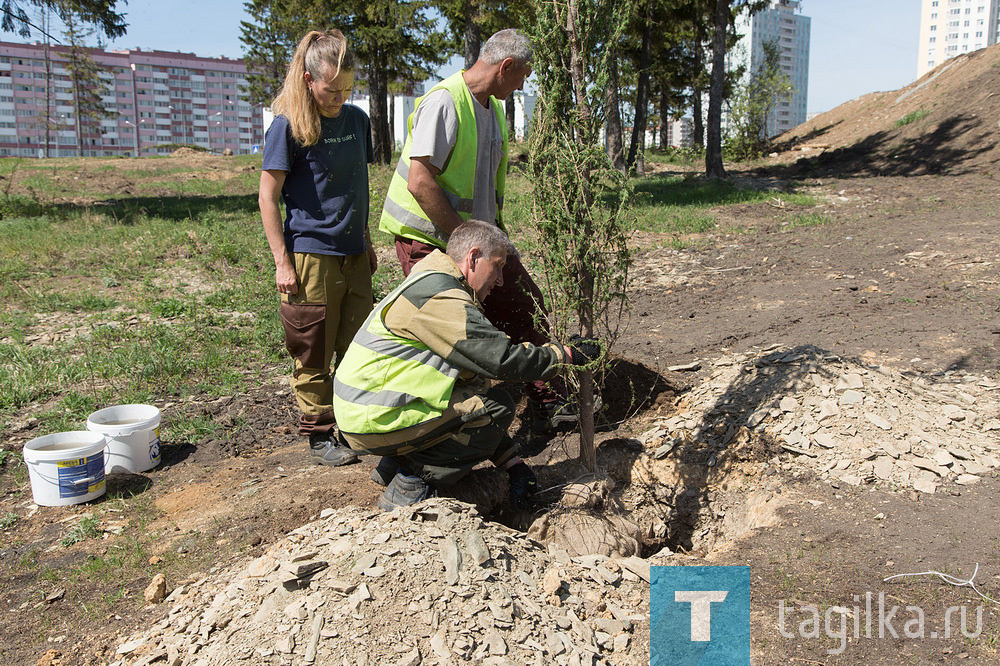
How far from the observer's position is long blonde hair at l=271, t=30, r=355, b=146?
132 inches

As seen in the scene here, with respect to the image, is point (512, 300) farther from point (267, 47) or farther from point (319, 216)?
point (267, 47)

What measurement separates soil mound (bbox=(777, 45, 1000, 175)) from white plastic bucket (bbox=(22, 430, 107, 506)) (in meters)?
16.5

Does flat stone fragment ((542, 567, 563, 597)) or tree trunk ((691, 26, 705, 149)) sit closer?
flat stone fragment ((542, 567, 563, 597))

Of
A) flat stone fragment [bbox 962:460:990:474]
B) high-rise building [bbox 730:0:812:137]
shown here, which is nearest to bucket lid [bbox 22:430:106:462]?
flat stone fragment [bbox 962:460:990:474]

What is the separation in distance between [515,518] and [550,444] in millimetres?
761

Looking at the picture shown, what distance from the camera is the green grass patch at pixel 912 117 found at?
19.4 metres

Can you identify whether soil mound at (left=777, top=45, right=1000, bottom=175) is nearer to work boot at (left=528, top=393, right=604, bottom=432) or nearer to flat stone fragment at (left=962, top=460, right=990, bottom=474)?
flat stone fragment at (left=962, top=460, right=990, bottom=474)

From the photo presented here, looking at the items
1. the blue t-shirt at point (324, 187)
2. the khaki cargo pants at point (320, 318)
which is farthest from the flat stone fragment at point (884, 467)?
the blue t-shirt at point (324, 187)

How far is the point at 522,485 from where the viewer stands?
11.3 feet

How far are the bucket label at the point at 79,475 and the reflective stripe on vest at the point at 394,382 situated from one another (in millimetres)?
1538

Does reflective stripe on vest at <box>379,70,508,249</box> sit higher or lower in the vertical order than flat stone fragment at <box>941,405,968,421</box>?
higher

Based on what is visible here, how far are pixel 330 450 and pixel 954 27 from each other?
145 meters

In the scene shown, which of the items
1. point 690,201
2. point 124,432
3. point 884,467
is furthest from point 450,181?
point 690,201

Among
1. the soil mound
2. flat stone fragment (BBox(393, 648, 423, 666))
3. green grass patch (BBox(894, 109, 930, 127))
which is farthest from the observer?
green grass patch (BBox(894, 109, 930, 127))
